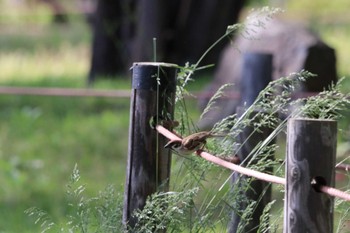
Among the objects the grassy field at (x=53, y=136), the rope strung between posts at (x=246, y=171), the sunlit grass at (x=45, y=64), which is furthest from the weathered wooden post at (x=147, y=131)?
the sunlit grass at (x=45, y=64)

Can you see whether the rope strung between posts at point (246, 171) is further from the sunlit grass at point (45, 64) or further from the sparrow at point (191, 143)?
the sunlit grass at point (45, 64)

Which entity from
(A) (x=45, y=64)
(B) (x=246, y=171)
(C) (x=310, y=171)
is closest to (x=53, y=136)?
(A) (x=45, y=64)

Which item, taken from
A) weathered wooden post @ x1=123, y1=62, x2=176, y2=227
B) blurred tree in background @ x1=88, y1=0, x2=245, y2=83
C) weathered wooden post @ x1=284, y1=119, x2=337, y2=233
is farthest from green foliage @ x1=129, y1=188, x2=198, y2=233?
blurred tree in background @ x1=88, y1=0, x2=245, y2=83

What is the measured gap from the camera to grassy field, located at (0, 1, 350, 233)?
6.56 metres

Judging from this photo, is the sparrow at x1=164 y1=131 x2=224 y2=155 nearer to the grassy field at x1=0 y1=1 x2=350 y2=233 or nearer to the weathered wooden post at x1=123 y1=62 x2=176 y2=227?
the weathered wooden post at x1=123 y1=62 x2=176 y2=227

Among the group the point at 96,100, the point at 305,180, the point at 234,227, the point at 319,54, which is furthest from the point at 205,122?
the point at 305,180

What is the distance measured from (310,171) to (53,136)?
21.7 ft

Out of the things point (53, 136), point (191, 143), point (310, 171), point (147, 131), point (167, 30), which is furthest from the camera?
point (167, 30)

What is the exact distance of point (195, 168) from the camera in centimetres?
293

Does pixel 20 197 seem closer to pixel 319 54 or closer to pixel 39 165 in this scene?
pixel 39 165

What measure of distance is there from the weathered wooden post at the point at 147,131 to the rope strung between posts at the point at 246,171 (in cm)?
6

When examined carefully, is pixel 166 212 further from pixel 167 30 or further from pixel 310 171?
pixel 167 30

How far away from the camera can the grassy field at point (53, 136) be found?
6558mm

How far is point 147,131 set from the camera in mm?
2965
